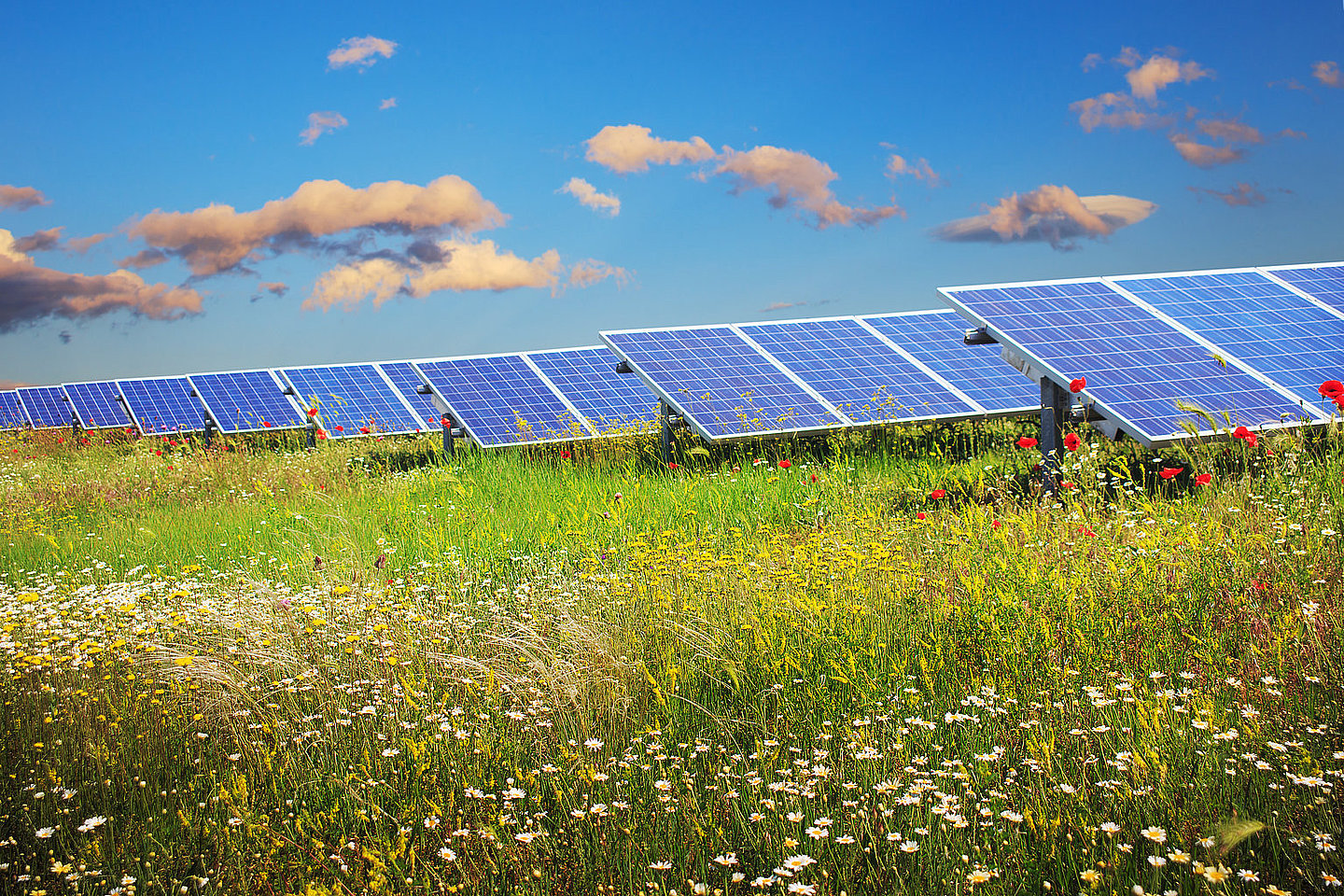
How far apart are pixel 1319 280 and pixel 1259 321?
94.4 inches

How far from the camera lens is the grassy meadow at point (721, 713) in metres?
2.82

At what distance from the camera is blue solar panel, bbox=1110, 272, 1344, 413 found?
31.9ft

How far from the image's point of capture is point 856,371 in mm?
13766

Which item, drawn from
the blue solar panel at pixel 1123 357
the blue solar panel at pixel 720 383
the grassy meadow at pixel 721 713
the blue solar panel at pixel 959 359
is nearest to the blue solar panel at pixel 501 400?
the blue solar panel at pixel 720 383

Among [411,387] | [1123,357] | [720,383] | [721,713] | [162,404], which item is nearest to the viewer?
[721,713]

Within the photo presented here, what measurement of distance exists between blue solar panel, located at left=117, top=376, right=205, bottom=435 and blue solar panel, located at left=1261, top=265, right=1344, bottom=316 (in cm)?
2242

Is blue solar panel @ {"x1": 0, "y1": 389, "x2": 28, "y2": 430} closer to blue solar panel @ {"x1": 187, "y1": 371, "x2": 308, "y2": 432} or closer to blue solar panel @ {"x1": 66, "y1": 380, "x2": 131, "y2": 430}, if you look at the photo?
blue solar panel @ {"x1": 66, "y1": 380, "x2": 131, "y2": 430}

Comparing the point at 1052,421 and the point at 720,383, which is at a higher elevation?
the point at 720,383

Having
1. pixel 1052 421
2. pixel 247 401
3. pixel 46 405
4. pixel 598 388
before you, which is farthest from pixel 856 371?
pixel 46 405

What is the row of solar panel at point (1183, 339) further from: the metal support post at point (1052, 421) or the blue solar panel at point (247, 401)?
the blue solar panel at point (247, 401)

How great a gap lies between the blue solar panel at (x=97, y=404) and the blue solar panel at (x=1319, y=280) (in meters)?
27.7

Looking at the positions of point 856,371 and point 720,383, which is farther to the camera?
point 856,371

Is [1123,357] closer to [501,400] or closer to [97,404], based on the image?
[501,400]

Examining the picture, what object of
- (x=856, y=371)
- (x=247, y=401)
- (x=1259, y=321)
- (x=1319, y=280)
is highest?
(x=1319, y=280)
